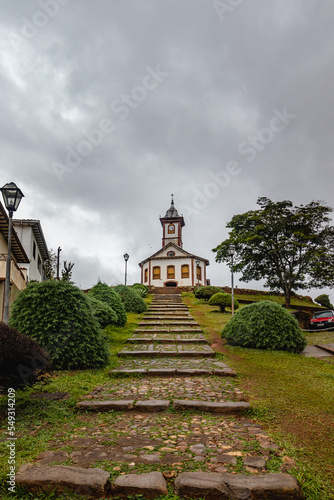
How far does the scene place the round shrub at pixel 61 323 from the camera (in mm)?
6418

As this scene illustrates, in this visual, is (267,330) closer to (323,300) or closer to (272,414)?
(272,414)

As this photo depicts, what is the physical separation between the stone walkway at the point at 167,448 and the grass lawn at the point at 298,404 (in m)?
0.19

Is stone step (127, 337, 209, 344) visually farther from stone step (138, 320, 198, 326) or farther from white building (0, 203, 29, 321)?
white building (0, 203, 29, 321)

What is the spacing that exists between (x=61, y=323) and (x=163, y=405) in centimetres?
314

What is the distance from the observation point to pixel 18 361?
3.80 metres

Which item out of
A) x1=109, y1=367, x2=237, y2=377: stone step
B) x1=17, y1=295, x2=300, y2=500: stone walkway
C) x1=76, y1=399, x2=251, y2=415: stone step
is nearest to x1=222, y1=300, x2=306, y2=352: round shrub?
x1=109, y1=367, x2=237, y2=377: stone step

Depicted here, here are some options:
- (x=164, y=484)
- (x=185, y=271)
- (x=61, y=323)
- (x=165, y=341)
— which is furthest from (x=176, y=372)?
→ (x=185, y=271)

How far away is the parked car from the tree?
6325 millimetres

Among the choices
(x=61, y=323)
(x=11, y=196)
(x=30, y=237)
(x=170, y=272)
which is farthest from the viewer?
(x=170, y=272)

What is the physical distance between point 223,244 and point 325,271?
25.1 ft

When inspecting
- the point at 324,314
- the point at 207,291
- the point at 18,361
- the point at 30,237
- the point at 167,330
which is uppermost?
the point at 30,237

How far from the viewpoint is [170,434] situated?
10.9 feet

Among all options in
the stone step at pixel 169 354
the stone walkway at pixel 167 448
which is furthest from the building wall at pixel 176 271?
the stone walkway at pixel 167 448

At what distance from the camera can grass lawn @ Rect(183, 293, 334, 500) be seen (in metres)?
2.62
